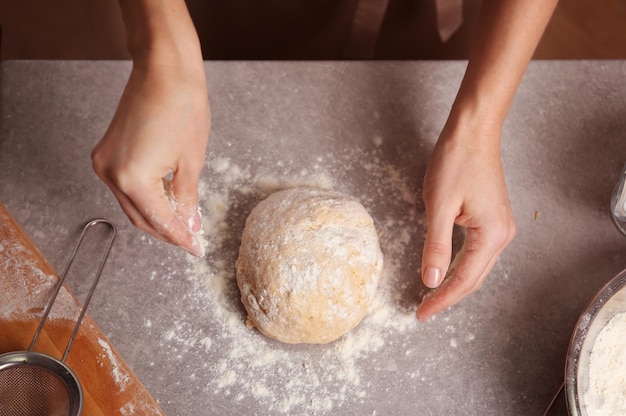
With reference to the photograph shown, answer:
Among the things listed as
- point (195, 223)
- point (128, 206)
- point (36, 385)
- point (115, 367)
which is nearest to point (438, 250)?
point (195, 223)

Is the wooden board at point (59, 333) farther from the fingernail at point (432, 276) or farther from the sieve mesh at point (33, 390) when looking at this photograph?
the fingernail at point (432, 276)

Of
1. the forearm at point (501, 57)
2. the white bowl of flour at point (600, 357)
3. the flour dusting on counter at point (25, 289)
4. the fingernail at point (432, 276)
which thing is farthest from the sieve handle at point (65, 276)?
the white bowl of flour at point (600, 357)

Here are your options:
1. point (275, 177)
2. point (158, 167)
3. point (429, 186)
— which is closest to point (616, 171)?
point (429, 186)

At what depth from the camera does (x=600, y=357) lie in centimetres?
105

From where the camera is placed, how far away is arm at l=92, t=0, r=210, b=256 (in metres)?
0.90

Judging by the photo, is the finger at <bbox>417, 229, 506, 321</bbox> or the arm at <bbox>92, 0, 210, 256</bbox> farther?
the finger at <bbox>417, 229, 506, 321</bbox>

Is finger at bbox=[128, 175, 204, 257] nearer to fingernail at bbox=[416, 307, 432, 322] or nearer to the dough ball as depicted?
the dough ball

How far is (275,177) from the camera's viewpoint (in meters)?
1.26

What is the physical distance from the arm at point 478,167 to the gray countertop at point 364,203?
115 millimetres

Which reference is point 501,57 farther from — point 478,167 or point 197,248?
point 197,248

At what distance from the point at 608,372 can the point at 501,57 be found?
0.64 m

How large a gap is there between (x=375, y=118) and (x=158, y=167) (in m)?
0.59

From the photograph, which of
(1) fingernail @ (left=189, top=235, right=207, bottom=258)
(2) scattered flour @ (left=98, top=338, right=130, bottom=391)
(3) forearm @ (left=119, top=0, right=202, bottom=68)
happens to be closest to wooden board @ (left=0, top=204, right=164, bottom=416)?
(2) scattered flour @ (left=98, top=338, right=130, bottom=391)

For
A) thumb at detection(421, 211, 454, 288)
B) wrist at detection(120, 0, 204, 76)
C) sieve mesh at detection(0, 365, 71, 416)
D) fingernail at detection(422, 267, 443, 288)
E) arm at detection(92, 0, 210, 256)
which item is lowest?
sieve mesh at detection(0, 365, 71, 416)
